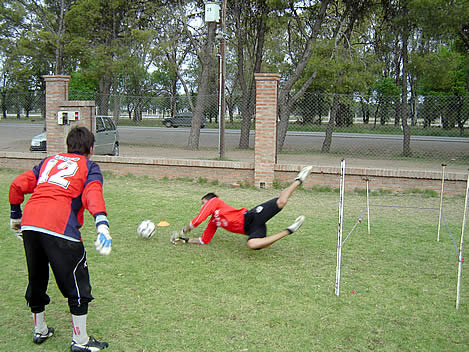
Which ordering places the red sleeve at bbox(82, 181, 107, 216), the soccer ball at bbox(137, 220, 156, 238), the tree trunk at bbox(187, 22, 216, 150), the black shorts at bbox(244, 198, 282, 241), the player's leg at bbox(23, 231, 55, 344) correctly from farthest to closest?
the tree trunk at bbox(187, 22, 216, 150)
the soccer ball at bbox(137, 220, 156, 238)
the black shorts at bbox(244, 198, 282, 241)
the player's leg at bbox(23, 231, 55, 344)
the red sleeve at bbox(82, 181, 107, 216)

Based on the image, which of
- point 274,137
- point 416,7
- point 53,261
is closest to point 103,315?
point 53,261

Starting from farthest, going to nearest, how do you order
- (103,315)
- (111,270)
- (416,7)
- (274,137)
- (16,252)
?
(416,7) < (274,137) < (16,252) < (111,270) < (103,315)

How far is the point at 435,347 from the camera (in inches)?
150

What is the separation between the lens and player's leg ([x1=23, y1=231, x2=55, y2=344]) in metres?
3.48

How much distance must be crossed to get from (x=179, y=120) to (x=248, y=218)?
13.1 m

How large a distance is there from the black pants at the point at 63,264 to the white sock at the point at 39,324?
30 centimetres

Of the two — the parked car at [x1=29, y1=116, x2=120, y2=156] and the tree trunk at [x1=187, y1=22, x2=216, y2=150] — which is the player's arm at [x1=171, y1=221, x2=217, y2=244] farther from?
the tree trunk at [x1=187, y1=22, x2=216, y2=150]

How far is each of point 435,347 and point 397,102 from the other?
506 inches

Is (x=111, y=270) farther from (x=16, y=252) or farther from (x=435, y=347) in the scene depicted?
(x=435, y=347)

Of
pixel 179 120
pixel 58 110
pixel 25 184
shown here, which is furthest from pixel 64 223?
pixel 179 120

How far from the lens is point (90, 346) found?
11.9 feet

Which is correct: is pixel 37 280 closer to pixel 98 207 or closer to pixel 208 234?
pixel 98 207

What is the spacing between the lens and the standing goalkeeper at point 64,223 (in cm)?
340

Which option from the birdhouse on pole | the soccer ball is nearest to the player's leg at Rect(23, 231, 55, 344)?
the soccer ball
